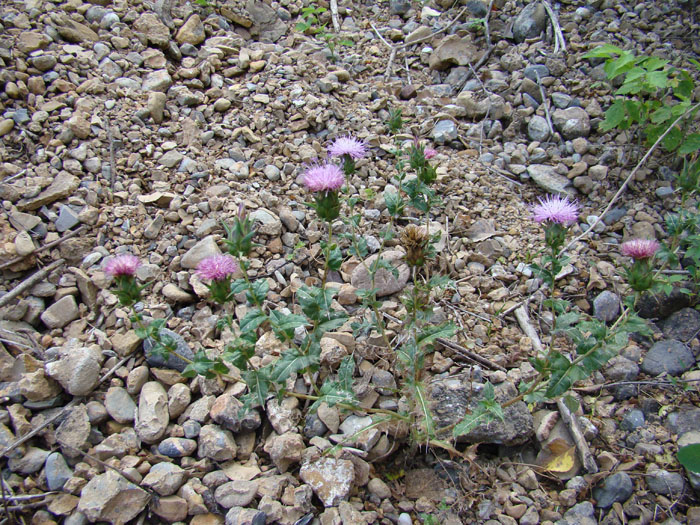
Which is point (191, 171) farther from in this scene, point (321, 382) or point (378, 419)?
point (378, 419)

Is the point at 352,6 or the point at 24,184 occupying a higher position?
the point at 352,6

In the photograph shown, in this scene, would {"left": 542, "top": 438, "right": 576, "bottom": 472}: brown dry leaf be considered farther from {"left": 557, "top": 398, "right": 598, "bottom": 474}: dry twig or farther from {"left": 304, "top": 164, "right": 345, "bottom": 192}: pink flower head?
{"left": 304, "top": 164, "right": 345, "bottom": 192}: pink flower head

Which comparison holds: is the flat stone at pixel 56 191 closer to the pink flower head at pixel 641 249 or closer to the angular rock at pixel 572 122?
the pink flower head at pixel 641 249

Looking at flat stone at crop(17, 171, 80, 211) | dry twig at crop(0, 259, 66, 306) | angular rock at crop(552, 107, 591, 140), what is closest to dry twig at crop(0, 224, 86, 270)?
dry twig at crop(0, 259, 66, 306)

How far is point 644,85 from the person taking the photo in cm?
358

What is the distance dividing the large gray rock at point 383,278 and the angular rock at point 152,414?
134 centimetres

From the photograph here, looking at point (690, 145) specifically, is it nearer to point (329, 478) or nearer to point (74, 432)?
point (329, 478)

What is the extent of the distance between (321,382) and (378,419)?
542 millimetres

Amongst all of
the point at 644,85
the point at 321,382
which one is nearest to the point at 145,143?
the point at 321,382

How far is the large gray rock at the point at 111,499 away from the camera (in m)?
2.16

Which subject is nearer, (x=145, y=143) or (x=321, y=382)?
(x=321, y=382)

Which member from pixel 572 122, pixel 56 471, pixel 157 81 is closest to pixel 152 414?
pixel 56 471

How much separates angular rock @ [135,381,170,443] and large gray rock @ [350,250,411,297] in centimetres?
134

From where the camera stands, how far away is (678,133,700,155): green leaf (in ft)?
11.4
